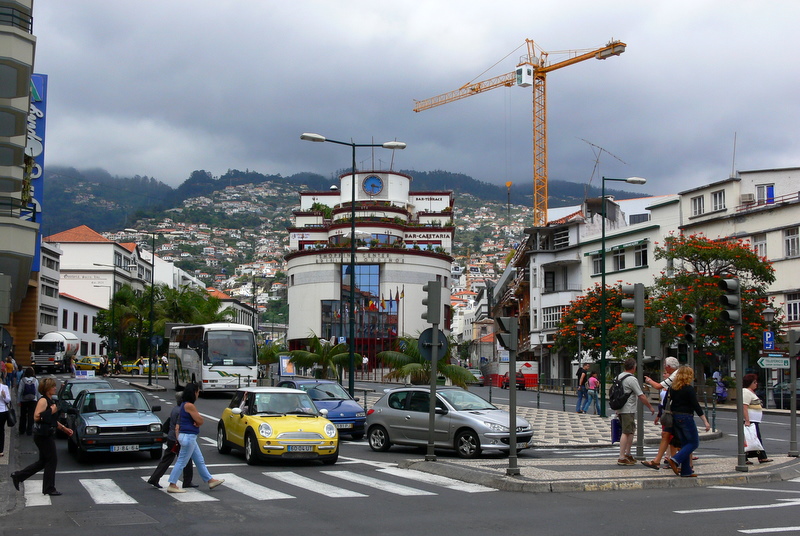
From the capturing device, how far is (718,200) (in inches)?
1987

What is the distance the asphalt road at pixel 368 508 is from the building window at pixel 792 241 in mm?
33720

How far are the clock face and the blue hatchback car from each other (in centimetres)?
7145

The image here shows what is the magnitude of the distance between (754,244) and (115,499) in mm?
42960

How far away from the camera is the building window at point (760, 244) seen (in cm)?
4621

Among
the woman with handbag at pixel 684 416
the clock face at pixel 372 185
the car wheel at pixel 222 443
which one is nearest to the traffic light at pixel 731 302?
the woman with handbag at pixel 684 416

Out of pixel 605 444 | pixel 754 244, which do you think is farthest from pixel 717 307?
pixel 605 444

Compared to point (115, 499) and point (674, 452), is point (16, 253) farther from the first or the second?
point (674, 452)

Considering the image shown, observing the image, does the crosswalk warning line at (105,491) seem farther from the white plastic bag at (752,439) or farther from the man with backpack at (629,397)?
the white plastic bag at (752,439)

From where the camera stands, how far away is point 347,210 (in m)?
89.7

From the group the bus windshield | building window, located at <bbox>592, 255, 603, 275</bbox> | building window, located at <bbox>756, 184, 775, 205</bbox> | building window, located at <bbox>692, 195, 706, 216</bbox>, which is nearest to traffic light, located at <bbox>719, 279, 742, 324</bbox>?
the bus windshield

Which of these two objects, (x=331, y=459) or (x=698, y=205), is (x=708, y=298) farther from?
(x=331, y=459)

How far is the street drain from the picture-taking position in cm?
1020

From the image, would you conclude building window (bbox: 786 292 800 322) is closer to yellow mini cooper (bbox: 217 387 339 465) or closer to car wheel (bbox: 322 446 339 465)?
yellow mini cooper (bbox: 217 387 339 465)

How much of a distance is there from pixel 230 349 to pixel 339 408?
688 inches
